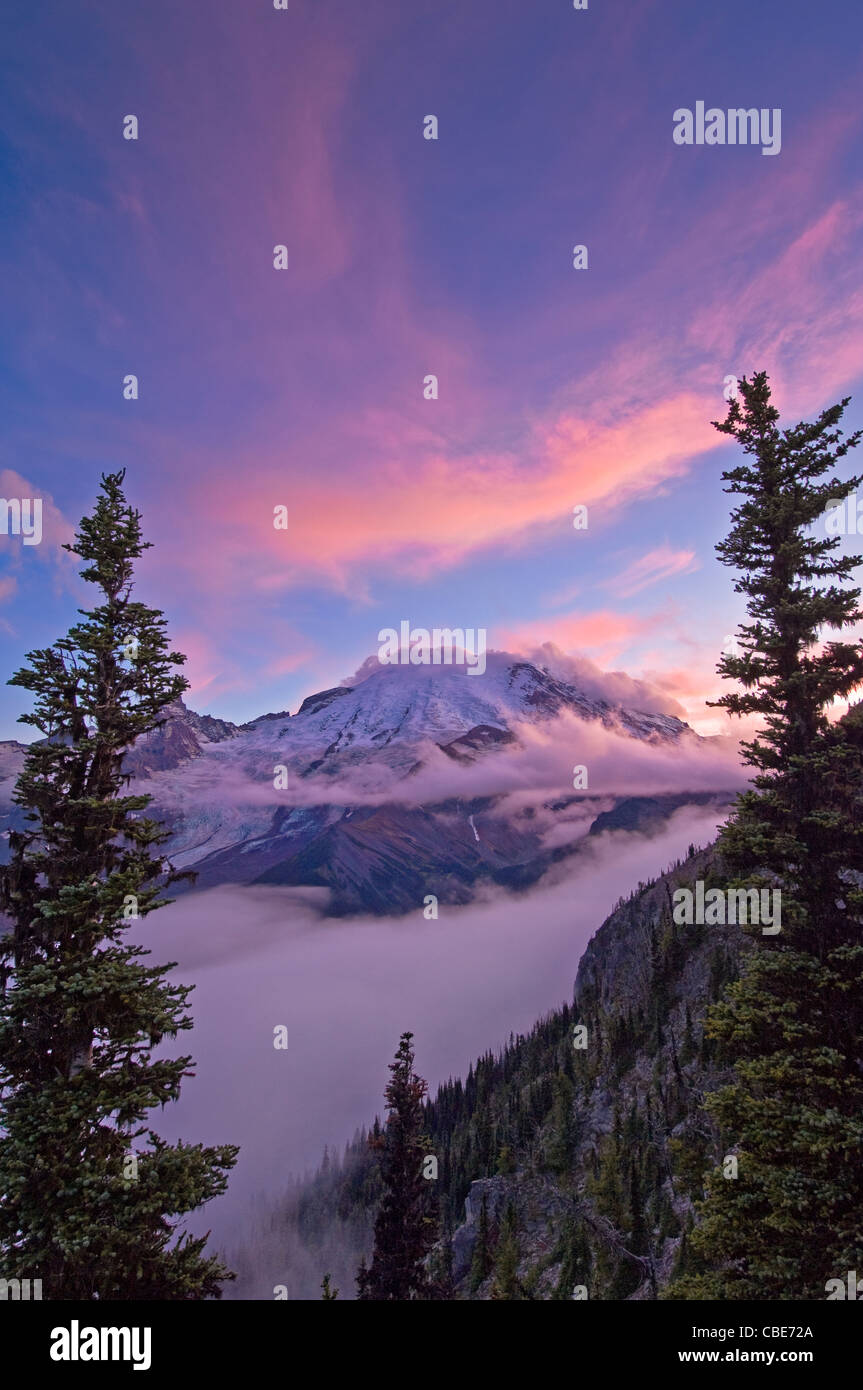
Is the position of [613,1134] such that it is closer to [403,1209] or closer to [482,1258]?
[482,1258]

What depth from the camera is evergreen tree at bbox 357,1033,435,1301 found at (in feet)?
89.5

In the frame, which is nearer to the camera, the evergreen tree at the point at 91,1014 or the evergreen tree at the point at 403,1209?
the evergreen tree at the point at 91,1014

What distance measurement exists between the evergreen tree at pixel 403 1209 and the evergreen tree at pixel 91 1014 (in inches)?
621

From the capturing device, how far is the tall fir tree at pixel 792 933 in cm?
1207

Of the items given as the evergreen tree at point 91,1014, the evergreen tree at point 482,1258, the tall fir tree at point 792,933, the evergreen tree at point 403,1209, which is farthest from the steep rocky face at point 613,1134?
the evergreen tree at point 91,1014

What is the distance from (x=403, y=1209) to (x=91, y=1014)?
25.2 metres

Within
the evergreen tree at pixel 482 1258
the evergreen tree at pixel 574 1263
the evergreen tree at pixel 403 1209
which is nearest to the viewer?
the evergreen tree at pixel 403 1209

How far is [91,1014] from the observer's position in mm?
12258

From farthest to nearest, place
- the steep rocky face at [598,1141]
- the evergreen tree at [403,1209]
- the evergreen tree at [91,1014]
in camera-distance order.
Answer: the steep rocky face at [598,1141] < the evergreen tree at [403,1209] < the evergreen tree at [91,1014]

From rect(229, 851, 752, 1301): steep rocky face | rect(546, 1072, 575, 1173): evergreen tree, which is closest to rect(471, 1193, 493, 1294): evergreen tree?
rect(229, 851, 752, 1301): steep rocky face

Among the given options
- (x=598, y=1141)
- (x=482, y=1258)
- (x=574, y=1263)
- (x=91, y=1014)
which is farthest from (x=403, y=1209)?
(x=598, y=1141)

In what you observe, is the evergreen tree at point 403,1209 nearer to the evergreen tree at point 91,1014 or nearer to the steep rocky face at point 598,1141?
the evergreen tree at point 91,1014

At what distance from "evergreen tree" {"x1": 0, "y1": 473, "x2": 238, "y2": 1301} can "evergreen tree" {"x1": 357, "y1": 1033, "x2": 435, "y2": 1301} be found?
15.8m

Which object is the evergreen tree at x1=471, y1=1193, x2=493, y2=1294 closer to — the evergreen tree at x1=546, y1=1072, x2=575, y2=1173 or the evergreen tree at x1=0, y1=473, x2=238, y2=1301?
the evergreen tree at x1=546, y1=1072, x2=575, y2=1173
